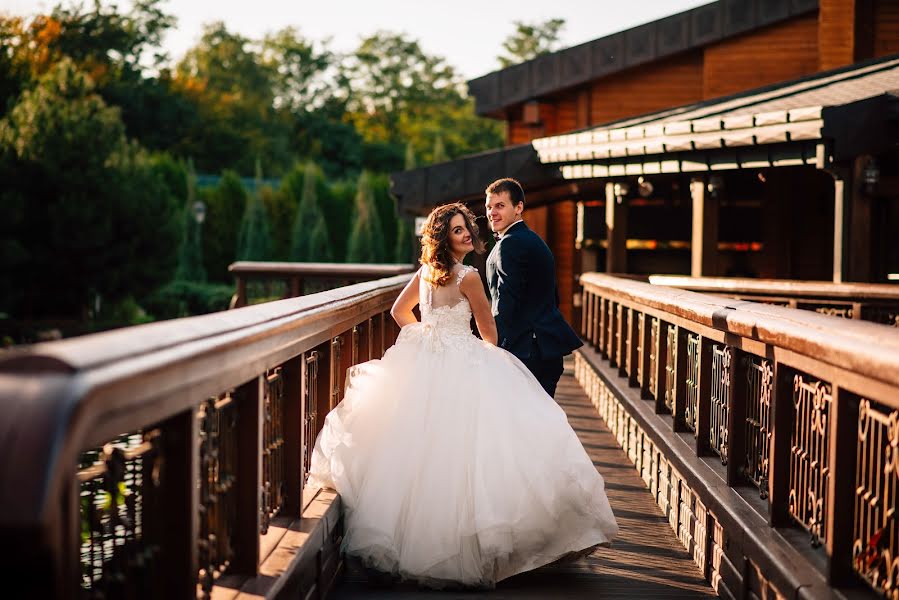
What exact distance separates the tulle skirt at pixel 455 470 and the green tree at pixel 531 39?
74384 millimetres

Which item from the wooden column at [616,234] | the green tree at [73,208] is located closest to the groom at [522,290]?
the wooden column at [616,234]

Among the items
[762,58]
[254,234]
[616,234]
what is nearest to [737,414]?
[616,234]

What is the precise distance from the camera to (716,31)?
21031mm

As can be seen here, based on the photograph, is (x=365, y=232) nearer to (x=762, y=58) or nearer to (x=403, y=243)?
(x=403, y=243)

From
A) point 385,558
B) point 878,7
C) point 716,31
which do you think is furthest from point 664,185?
point 385,558

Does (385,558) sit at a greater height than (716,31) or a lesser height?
lesser

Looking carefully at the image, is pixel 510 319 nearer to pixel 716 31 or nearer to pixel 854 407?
pixel 854 407

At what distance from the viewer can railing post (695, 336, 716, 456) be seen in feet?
21.6

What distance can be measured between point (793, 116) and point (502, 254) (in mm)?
6522

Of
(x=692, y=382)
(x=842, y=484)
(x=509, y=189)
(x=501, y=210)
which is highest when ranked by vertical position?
(x=509, y=189)

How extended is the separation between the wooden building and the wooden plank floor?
5.75m

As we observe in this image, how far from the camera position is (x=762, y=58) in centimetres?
2098

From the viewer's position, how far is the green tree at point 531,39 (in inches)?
3095

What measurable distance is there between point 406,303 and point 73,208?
2900 centimetres
